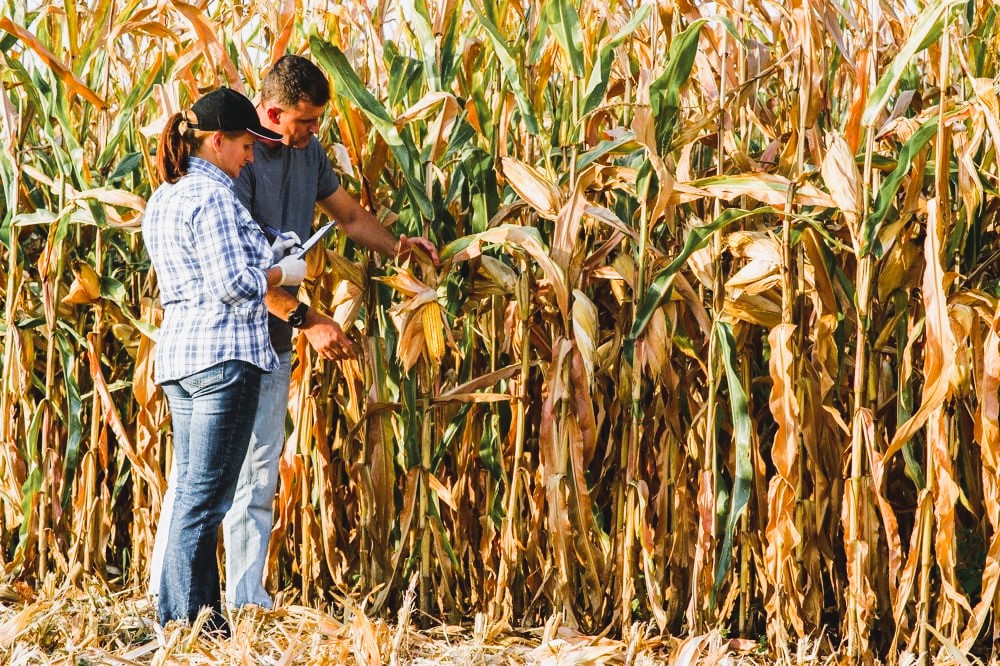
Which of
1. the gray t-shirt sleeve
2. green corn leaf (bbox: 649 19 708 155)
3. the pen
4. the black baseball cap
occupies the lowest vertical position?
the pen

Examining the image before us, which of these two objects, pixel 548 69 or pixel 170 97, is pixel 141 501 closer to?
pixel 170 97

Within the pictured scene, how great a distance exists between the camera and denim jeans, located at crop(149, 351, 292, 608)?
9.92ft

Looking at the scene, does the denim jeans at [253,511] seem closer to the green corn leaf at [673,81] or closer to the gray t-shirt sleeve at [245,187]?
the gray t-shirt sleeve at [245,187]

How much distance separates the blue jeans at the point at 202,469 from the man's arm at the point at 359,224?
518 mm

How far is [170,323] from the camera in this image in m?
2.72

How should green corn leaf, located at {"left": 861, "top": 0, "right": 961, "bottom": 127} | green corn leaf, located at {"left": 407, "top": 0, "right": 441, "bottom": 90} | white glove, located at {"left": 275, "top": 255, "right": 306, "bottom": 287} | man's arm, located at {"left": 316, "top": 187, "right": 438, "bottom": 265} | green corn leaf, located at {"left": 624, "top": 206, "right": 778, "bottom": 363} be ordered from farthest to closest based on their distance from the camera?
man's arm, located at {"left": 316, "top": 187, "right": 438, "bottom": 265} < green corn leaf, located at {"left": 407, "top": 0, "right": 441, "bottom": 90} < white glove, located at {"left": 275, "top": 255, "right": 306, "bottom": 287} < green corn leaf, located at {"left": 624, "top": 206, "right": 778, "bottom": 363} < green corn leaf, located at {"left": 861, "top": 0, "right": 961, "bottom": 127}

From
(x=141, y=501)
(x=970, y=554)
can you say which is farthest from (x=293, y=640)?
(x=970, y=554)

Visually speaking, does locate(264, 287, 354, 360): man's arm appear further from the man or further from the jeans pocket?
the jeans pocket

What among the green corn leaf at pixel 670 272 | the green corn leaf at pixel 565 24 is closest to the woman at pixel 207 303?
the green corn leaf at pixel 565 24

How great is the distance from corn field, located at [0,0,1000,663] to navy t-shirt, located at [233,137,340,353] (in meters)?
0.11

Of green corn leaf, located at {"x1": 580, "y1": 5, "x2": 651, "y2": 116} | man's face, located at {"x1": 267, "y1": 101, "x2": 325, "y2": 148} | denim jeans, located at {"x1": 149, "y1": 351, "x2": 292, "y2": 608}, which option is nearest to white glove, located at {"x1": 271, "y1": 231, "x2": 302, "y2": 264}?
man's face, located at {"x1": 267, "y1": 101, "x2": 325, "y2": 148}

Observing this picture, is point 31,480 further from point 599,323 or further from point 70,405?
point 599,323

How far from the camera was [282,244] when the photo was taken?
9.02ft

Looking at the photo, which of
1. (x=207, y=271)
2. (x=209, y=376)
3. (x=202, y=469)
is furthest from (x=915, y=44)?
(x=202, y=469)
